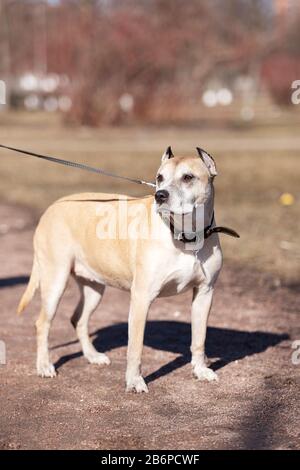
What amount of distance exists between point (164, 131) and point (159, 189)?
32.4 meters

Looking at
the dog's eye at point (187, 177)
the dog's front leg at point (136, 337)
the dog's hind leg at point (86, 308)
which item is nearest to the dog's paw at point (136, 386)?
the dog's front leg at point (136, 337)

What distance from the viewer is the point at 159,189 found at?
538 cm

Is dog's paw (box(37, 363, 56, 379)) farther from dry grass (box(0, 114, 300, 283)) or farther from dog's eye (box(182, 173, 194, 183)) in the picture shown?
dry grass (box(0, 114, 300, 283))

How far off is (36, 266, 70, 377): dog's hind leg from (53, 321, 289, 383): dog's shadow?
0.29 m

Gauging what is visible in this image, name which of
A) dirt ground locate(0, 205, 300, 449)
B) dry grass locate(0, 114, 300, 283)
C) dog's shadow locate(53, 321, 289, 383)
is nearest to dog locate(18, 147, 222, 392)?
dirt ground locate(0, 205, 300, 449)

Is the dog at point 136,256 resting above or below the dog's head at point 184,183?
below

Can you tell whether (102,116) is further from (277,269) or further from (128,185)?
(277,269)

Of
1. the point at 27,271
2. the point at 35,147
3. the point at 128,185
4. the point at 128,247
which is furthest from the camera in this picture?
the point at 35,147

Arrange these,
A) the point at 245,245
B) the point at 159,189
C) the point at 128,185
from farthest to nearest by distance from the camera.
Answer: the point at 128,185 < the point at 245,245 < the point at 159,189

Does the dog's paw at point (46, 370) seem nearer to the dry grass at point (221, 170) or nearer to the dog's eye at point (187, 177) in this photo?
the dog's eye at point (187, 177)

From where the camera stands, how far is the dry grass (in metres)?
12.4

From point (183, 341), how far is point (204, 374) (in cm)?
118

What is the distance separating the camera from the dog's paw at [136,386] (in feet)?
19.0

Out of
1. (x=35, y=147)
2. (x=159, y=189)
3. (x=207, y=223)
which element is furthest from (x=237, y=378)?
(x=35, y=147)
